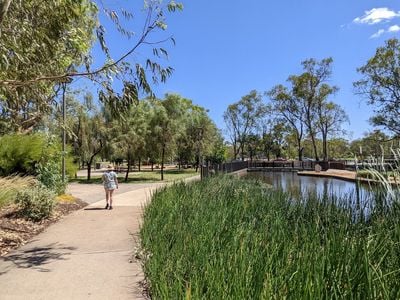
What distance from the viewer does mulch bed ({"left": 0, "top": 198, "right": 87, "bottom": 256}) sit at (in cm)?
835

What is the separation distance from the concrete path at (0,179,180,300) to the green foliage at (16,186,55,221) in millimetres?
717

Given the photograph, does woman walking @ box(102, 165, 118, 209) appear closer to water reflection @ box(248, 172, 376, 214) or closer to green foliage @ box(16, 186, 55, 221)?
green foliage @ box(16, 186, 55, 221)

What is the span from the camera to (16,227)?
32.1 feet

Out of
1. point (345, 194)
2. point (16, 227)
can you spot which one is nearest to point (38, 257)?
point (16, 227)

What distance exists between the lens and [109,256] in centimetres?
725

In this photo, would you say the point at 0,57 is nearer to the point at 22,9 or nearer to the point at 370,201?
the point at 22,9

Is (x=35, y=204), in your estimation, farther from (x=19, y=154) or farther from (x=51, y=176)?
(x=19, y=154)

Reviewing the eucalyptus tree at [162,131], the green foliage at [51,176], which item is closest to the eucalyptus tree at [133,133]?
the eucalyptus tree at [162,131]

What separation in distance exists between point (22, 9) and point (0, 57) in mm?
2243

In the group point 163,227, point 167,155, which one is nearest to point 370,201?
point 163,227

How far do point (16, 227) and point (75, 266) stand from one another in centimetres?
398

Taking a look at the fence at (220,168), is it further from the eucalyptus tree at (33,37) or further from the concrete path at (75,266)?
the eucalyptus tree at (33,37)

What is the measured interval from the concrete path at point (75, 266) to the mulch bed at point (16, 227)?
0.80 ft

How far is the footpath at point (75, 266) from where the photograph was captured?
5.32m
